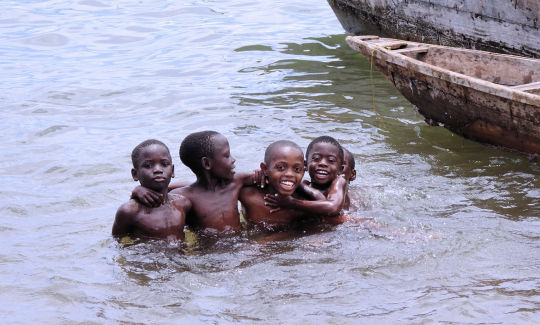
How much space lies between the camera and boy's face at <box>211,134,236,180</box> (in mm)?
5254

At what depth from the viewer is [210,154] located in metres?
5.25

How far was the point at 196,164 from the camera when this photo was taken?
533 centimetres

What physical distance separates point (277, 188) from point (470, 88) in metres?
2.62

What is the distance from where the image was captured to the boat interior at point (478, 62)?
25.4ft

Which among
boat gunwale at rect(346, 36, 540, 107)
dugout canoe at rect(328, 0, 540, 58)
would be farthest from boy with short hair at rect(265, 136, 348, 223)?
dugout canoe at rect(328, 0, 540, 58)

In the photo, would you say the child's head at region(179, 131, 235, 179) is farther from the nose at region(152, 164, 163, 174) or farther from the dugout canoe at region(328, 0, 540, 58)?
the dugout canoe at region(328, 0, 540, 58)

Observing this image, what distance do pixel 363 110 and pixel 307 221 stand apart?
3666 millimetres

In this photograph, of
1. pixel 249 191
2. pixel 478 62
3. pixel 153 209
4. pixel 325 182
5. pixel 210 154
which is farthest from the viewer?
pixel 478 62

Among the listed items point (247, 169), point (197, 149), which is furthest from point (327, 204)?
point (247, 169)

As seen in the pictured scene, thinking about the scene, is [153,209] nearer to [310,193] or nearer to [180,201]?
[180,201]

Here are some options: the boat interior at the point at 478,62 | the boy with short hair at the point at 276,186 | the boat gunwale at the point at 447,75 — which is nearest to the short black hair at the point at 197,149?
the boy with short hair at the point at 276,186

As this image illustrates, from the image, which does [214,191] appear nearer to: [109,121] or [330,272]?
[330,272]

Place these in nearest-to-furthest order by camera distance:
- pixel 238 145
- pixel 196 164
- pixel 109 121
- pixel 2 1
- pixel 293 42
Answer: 1. pixel 196 164
2. pixel 238 145
3. pixel 109 121
4. pixel 293 42
5. pixel 2 1

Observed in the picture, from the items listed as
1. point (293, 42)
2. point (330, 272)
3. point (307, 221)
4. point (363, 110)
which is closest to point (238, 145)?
point (363, 110)
